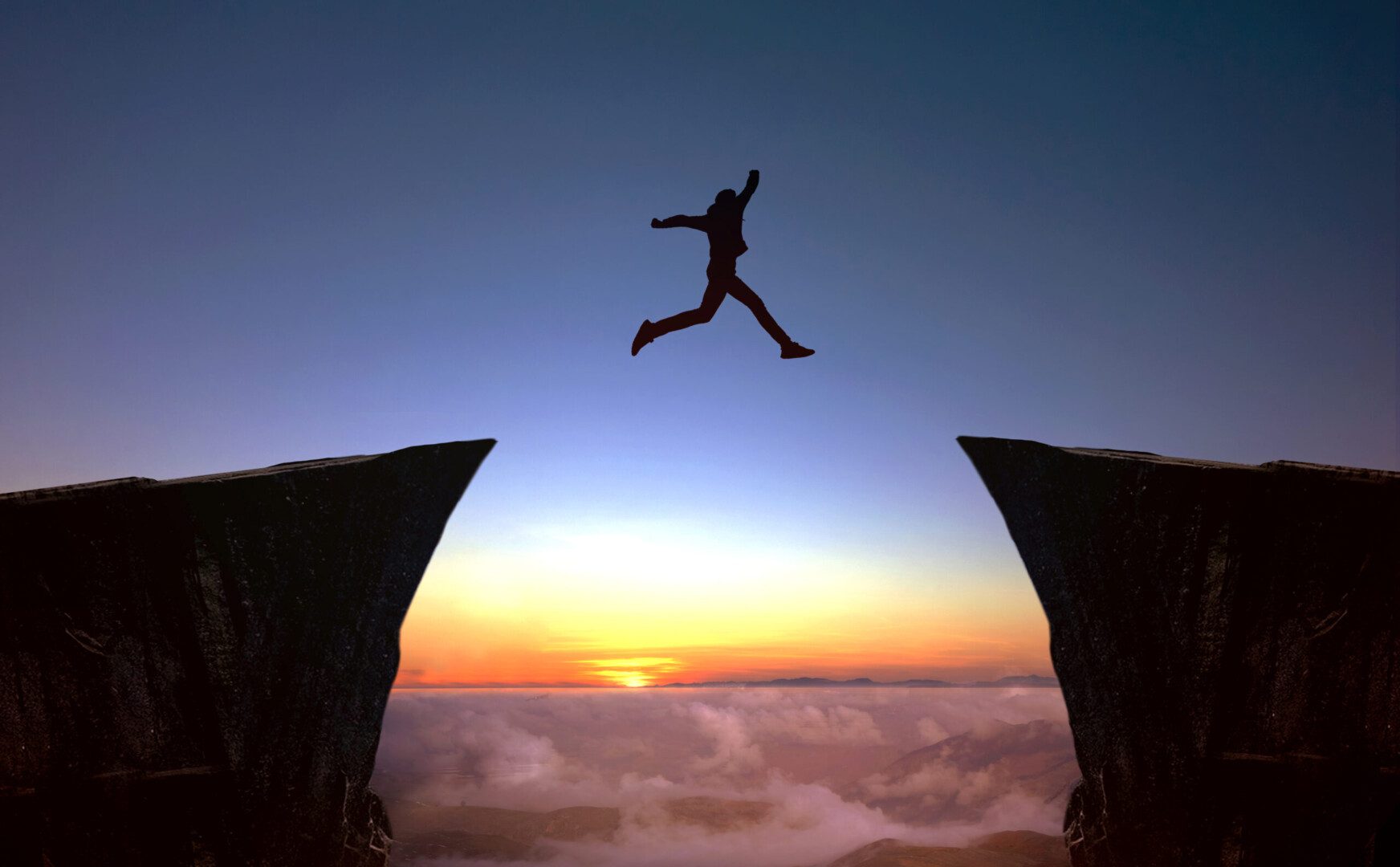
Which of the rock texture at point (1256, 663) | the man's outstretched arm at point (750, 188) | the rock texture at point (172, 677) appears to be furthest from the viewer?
the man's outstretched arm at point (750, 188)

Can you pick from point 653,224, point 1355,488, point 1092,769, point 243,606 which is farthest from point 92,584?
point 1355,488

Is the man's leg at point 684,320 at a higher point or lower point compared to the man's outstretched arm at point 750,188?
lower

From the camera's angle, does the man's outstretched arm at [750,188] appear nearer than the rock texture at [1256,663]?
No

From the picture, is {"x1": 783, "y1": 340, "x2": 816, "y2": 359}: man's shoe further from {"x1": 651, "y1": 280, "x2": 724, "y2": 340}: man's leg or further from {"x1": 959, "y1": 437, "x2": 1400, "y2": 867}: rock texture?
{"x1": 959, "y1": 437, "x2": 1400, "y2": 867}: rock texture

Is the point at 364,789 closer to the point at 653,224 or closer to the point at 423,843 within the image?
the point at 653,224

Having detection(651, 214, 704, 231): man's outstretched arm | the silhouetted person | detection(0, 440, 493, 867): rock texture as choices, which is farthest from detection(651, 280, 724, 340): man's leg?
detection(0, 440, 493, 867): rock texture

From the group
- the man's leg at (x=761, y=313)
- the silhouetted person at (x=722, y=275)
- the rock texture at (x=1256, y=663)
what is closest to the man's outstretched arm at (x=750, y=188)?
the silhouetted person at (x=722, y=275)

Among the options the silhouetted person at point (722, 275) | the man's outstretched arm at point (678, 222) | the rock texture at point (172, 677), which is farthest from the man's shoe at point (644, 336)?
the rock texture at point (172, 677)

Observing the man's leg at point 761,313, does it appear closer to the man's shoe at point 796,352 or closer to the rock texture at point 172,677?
the man's shoe at point 796,352

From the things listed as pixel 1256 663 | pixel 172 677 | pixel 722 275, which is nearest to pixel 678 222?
pixel 722 275

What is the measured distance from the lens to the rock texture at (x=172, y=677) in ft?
16.5

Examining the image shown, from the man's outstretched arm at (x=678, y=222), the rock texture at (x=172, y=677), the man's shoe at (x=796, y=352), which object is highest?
the man's outstretched arm at (x=678, y=222)

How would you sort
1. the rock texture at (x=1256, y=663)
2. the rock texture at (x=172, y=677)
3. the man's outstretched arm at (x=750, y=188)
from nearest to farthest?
the rock texture at (x=172, y=677) → the rock texture at (x=1256, y=663) → the man's outstretched arm at (x=750, y=188)

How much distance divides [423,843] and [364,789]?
17707cm
